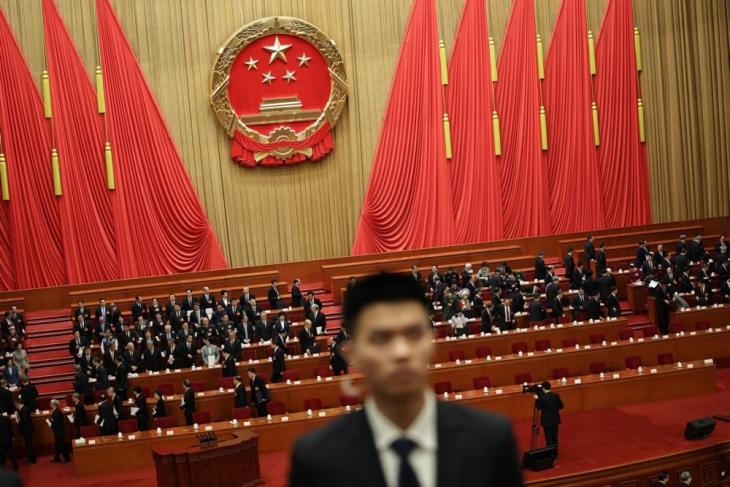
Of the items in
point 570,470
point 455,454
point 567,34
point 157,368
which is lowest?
point 570,470

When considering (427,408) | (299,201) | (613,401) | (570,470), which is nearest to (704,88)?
(299,201)

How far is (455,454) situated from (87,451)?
10088 millimetres

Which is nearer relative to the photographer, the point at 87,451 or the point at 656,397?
the point at 87,451

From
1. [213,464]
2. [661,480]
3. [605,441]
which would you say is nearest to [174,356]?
[213,464]

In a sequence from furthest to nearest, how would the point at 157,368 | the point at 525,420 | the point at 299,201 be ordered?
the point at 299,201, the point at 157,368, the point at 525,420

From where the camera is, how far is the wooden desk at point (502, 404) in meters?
10.7

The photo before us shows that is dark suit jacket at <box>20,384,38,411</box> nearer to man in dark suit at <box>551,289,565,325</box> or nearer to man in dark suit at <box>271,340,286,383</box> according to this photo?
man in dark suit at <box>271,340,286,383</box>

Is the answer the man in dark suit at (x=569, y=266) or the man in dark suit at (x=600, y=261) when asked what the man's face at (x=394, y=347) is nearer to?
the man in dark suit at (x=569, y=266)

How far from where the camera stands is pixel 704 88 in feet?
61.6

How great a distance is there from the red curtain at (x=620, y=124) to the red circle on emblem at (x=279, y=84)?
5.41m

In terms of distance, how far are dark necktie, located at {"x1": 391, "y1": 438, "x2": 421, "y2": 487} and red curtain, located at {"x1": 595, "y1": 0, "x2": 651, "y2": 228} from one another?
18068mm

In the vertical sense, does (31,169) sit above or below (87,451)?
above

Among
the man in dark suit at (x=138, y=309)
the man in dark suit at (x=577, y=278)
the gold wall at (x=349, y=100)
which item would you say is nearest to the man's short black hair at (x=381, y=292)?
the man in dark suit at (x=138, y=309)

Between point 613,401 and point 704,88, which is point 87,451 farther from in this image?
point 704,88
